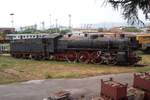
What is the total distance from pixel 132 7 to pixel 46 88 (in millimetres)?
7122

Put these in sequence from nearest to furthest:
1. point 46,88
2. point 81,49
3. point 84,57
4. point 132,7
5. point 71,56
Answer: point 132,7 → point 46,88 → point 84,57 → point 81,49 → point 71,56

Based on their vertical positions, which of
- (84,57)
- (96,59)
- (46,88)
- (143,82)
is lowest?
(46,88)

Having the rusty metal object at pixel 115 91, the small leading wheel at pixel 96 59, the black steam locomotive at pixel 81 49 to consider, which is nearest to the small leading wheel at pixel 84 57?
the black steam locomotive at pixel 81 49

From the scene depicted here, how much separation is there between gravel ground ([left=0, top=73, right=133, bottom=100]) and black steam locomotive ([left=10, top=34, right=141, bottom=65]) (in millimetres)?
8515

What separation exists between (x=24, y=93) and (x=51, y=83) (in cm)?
275

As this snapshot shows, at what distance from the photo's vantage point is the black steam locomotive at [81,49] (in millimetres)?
26578

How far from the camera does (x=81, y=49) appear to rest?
2862cm

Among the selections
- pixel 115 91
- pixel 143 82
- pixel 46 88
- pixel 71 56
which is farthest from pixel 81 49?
pixel 115 91

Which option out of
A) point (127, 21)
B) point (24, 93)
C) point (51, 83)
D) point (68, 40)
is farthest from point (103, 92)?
point (68, 40)

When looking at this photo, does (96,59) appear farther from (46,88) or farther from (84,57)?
(46,88)

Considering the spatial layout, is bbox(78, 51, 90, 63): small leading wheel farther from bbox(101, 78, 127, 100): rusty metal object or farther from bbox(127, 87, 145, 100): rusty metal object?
bbox(101, 78, 127, 100): rusty metal object

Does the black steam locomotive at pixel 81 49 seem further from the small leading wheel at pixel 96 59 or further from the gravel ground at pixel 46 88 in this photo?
the gravel ground at pixel 46 88

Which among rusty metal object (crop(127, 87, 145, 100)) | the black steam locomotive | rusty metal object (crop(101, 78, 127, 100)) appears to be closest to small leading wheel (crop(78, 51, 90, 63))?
the black steam locomotive

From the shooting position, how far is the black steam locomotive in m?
26.6
